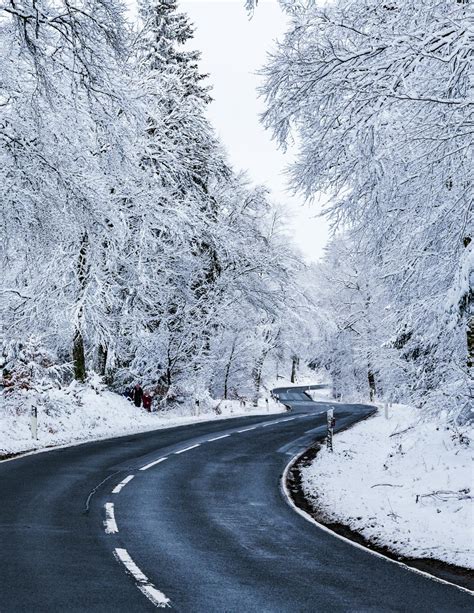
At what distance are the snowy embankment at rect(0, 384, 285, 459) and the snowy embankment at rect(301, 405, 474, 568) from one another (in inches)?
308

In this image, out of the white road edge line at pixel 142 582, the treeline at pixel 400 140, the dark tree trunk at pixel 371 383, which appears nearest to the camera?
the white road edge line at pixel 142 582

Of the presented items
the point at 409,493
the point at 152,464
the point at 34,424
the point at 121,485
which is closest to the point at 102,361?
the point at 34,424

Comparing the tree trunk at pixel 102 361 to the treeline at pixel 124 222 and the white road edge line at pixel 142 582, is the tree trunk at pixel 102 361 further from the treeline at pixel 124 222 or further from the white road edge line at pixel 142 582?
the white road edge line at pixel 142 582

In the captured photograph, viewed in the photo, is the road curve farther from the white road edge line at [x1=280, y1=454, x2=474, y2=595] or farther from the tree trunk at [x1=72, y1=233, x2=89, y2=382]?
the tree trunk at [x1=72, y1=233, x2=89, y2=382]

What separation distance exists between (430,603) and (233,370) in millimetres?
34777

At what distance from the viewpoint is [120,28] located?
11.0 meters

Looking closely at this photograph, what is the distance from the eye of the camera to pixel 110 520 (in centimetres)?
943

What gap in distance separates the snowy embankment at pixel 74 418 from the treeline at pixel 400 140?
1062cm

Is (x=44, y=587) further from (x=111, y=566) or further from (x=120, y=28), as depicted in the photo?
(x=120, y=28)

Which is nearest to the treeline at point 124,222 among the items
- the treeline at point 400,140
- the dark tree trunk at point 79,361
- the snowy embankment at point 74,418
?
the dark tree trunk at point 79,361

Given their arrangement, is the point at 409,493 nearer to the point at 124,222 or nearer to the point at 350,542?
the point at 350,542

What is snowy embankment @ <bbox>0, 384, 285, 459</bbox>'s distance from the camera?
18.7 m

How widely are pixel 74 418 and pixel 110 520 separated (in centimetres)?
1348

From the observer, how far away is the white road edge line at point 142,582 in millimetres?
5938
